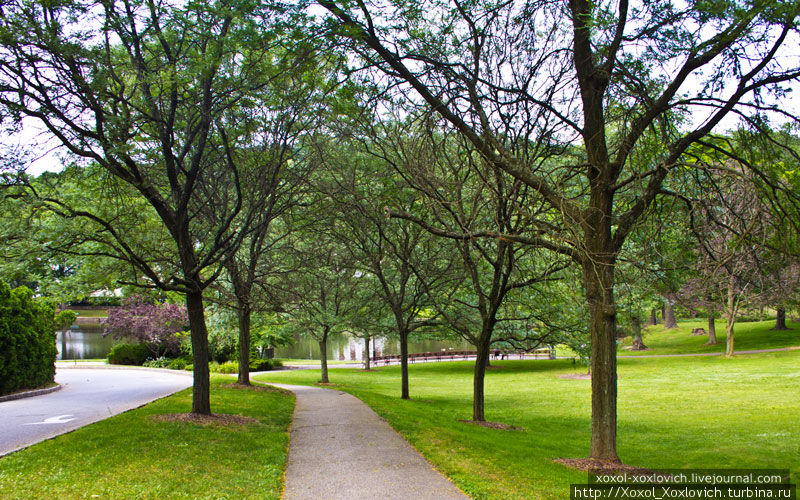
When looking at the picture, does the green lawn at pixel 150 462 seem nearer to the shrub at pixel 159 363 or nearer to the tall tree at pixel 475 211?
the tall tree at pixel 475 211

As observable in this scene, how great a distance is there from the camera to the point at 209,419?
32.9 ft

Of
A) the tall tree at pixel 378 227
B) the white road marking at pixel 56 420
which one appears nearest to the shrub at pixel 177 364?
the tall tree at pixel 378 227

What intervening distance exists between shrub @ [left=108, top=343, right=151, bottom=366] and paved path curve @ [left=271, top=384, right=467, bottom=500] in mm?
24429

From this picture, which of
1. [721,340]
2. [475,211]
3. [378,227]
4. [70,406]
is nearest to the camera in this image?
[475,211]

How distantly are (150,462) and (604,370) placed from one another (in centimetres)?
671

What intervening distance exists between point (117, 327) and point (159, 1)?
27.0m

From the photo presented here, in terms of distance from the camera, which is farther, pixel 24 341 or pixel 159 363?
pixel 159 363

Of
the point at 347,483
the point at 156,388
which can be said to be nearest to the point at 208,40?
the point at 347,483

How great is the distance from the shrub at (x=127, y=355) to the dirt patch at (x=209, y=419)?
23818 mm

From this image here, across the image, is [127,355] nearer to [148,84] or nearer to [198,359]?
[198,359]

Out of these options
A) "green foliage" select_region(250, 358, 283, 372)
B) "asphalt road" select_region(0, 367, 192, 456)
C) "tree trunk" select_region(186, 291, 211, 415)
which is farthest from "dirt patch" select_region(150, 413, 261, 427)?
"green foliage" select_region(250, 358, 283, 372)

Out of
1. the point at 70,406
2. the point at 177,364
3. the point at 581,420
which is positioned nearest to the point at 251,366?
the point at 177,364

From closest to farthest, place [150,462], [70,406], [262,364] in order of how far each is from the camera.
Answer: [150,462] < [70,406] < [262,364]

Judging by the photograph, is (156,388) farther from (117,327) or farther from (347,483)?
(117,327)
